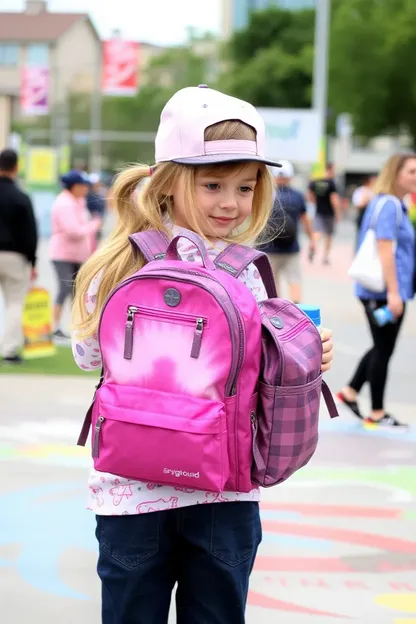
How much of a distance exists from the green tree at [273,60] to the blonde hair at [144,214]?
64.6 meters

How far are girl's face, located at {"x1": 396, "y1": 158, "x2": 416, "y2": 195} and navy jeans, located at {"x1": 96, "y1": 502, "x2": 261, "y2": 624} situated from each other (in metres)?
4.56

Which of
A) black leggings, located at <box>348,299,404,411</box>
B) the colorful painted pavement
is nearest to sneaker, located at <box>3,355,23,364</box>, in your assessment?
the colorful painted pavement

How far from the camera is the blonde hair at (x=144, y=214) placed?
268cm

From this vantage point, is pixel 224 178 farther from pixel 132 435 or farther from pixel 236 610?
pixel 236 610

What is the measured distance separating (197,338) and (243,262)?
0.93 ft

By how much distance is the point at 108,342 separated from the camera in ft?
8.36

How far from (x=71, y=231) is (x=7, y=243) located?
1746mm

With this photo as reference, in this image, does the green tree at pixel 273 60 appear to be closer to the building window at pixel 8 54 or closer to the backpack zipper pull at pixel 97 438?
the building window at pixel 8 54

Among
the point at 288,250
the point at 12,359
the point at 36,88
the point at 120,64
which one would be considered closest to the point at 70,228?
the point at 12,359

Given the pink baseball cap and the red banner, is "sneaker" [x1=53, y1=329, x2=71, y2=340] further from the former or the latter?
the red banner

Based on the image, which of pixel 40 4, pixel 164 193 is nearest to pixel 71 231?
pixel 164 193

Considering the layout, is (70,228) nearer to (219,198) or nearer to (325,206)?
(219,198)

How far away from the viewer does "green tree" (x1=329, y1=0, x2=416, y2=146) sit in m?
49.5

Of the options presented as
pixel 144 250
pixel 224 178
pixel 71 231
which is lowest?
pixel 71 231
